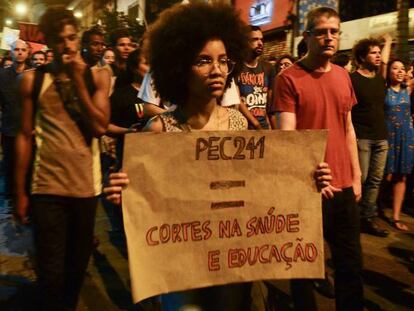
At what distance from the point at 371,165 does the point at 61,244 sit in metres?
3.72

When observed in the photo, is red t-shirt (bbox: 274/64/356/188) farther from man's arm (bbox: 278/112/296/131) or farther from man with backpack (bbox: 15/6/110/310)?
man with backpack (bbox: 15/6/110/310)

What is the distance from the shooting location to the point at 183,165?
197 cm

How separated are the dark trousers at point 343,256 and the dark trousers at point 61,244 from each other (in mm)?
1229

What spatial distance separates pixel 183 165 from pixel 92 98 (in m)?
1.10

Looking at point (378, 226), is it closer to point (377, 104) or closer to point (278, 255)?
point (377, 104)

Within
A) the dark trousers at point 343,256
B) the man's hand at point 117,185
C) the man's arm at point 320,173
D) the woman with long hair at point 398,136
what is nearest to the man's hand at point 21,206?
the man's hand at point 117,185

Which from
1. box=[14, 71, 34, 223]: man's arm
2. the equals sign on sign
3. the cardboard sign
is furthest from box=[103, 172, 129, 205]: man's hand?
box=[14, 71, 34, 223]: man's arm

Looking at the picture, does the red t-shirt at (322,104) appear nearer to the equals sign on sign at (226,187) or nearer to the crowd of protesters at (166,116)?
the crowd of protesters at (166,116)

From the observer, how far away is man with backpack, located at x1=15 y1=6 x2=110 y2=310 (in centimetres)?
274

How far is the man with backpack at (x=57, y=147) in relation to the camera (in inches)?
108

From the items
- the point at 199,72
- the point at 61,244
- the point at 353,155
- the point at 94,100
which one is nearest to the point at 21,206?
the point at 61,244

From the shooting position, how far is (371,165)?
18.0ft

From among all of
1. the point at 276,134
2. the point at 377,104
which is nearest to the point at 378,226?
the point at 377,104

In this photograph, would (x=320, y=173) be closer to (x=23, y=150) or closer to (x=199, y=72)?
(x=199, y=72)
